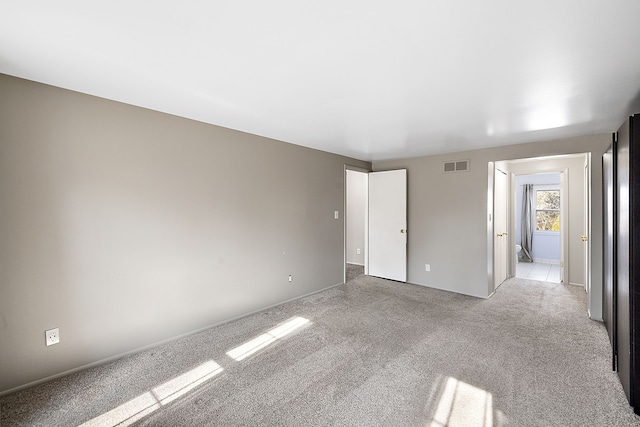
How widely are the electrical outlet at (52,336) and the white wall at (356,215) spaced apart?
5.29 metres

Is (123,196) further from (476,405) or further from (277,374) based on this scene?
(476,405)

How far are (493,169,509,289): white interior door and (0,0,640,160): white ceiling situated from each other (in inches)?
75.0

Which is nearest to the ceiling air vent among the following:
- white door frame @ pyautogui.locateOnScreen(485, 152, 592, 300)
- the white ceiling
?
white door frame @ pyautogui.locateOnScreen(485, 152, 592, 300)

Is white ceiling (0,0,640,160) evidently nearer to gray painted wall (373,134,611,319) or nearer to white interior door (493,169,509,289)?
gray painted wall (373,134,611,319)

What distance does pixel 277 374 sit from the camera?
2270 millimetres

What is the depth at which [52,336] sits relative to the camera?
2164 mm

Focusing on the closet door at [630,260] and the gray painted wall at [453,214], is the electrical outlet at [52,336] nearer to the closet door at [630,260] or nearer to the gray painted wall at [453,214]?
the closet door at [630,260]

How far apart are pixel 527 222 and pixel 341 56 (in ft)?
25.2

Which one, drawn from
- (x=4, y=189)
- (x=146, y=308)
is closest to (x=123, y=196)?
(x=4, y=189)

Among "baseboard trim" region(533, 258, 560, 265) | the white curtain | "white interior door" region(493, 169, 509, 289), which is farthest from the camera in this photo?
the white curtain

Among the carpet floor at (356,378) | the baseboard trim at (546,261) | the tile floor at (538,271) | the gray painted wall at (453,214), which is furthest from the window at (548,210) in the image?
the carpet floor at (356,378)

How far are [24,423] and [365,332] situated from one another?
266cm

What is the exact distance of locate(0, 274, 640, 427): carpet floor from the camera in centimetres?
182

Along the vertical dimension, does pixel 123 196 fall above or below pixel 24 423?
above
